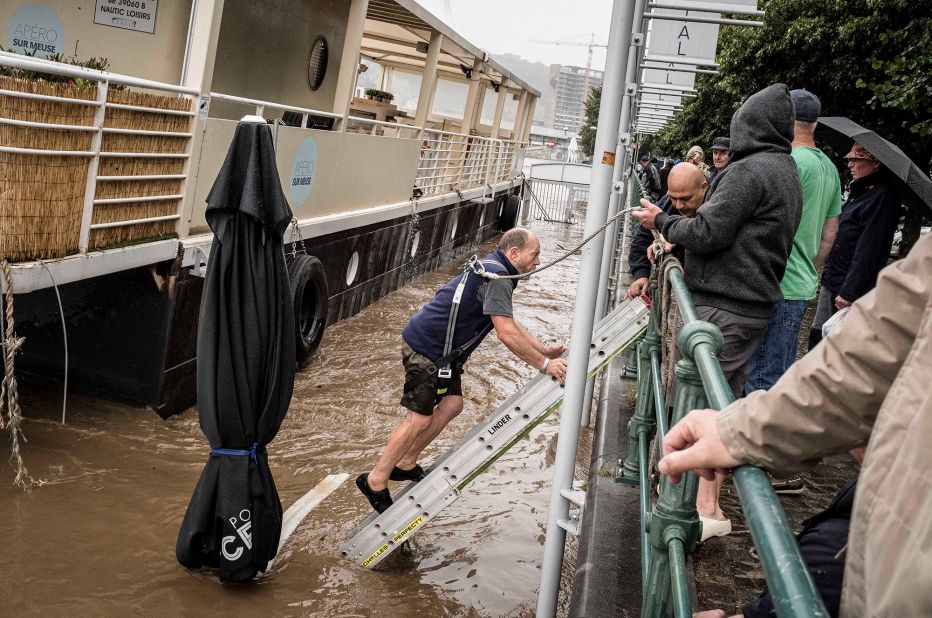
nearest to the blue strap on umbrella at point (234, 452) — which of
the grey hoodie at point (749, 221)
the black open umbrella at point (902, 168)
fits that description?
the grey hoodie at point (749, 221)

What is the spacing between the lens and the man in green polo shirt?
16.0ft

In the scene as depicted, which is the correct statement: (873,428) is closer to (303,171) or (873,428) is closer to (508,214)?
(303,171)

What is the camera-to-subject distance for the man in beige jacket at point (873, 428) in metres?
1.20

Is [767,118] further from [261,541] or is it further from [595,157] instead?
[261,541]

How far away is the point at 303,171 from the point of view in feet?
30.6

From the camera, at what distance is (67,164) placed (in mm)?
5621

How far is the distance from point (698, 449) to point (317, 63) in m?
12.9

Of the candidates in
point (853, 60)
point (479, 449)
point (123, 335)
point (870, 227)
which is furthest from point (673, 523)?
point (853, 60)

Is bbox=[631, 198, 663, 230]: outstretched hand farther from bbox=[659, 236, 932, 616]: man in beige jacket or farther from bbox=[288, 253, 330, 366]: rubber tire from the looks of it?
bbox=[288, 253, 330, 366]: rubber tire

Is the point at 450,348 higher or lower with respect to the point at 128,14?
lower

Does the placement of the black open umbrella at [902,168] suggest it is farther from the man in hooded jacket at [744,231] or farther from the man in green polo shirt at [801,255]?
the man in hooded jacket at [744,231]

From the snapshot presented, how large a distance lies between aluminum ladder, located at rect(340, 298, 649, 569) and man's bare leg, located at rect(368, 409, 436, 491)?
0.67 ft

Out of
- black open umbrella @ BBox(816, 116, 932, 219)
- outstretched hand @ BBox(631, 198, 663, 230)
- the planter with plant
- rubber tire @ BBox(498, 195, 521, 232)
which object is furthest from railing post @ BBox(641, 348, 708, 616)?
rubber tire @ BBox(498, 195, 521, 232)

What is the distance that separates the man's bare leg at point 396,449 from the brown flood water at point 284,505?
0.53 m
